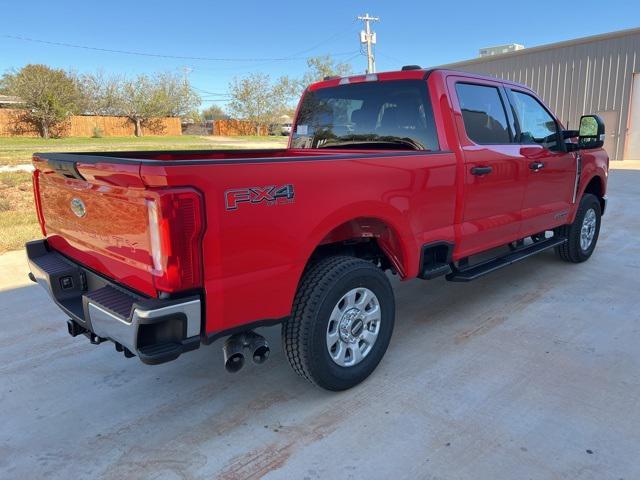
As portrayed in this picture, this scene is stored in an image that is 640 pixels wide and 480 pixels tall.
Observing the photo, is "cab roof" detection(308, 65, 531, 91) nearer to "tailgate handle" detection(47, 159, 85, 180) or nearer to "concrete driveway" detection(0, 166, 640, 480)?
"concrete driveway" detection(0, 166, 640, 480)

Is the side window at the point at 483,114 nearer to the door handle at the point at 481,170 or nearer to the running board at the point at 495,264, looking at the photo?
the door handle at the point at 481,170

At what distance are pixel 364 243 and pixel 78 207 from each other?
1.85 m

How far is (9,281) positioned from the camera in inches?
208

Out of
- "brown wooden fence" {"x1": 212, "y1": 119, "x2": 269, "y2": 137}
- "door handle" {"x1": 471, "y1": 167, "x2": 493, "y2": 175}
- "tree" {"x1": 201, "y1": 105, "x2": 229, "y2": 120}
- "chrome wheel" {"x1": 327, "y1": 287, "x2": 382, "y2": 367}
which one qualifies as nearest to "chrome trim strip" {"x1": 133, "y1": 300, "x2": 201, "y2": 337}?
"chrome wheel" {"x1": 327, "y1": 287, "x2": 382, "y2": 367}

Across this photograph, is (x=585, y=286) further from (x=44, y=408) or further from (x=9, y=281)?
(x=9, y=281)

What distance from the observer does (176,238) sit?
2215 mm

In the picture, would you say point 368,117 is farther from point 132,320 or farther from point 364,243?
point 132,320

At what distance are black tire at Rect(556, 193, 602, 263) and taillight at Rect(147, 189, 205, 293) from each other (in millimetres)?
4619

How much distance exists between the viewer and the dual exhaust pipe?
103 inches

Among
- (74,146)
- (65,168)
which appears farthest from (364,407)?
(74,146)

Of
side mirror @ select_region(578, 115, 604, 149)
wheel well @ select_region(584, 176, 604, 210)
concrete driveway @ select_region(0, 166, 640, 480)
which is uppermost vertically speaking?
side mirror @ select_region(578, 115, 604, 149)

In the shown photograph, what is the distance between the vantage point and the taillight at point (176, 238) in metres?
2.17

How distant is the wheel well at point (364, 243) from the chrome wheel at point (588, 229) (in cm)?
317

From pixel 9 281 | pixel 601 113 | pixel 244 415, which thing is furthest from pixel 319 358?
pixel 601 113
